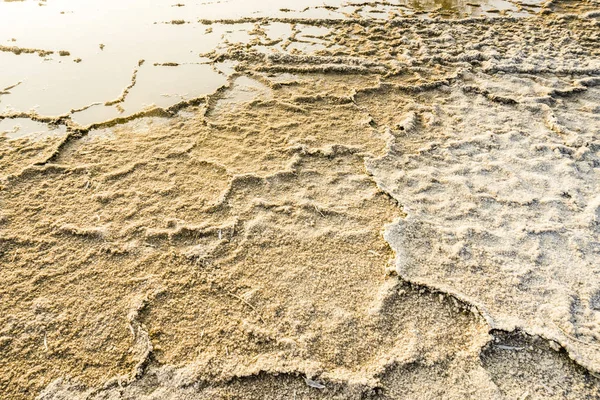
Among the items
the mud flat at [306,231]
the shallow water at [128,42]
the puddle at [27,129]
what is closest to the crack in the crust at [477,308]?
the mud flat at [306,231]

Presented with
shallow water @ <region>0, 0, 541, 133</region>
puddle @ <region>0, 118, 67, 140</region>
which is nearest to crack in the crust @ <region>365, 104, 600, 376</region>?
shallow water @ <region>0, 0, 541, 133</region>

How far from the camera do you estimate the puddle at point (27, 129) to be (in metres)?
3.07

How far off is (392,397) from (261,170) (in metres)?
1.65

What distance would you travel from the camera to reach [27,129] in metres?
3.15

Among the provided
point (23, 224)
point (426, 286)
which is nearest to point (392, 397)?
point (426, 286)

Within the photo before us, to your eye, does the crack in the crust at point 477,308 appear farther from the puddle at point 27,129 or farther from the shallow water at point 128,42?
the puddle at point 27,129

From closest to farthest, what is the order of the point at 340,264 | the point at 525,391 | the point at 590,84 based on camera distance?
the point at 525,391 < the point at 340,264 < the point at 590,84

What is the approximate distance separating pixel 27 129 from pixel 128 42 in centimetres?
199

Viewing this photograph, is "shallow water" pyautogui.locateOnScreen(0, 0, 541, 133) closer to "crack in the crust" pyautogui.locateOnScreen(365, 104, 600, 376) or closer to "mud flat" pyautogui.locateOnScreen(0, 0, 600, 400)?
"mud flat" pyautogui.locateOnScreen(0, 0, 600, 400)

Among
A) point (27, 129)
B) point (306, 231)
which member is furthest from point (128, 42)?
point (306, 231)

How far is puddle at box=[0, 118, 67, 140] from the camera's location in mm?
3075

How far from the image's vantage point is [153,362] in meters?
1.70

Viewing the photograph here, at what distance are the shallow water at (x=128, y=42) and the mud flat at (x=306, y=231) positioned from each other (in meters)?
0.06

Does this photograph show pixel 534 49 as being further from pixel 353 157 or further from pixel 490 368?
pixel 490 368
